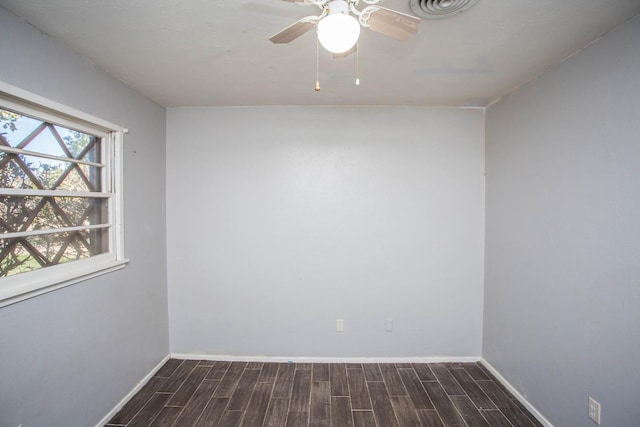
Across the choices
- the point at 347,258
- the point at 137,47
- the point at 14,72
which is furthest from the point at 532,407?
the point at 14,72

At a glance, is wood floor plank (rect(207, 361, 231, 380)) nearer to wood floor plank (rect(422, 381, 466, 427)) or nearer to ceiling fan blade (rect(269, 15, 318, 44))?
wood floor plank (rect(422, 381, 466, 427))

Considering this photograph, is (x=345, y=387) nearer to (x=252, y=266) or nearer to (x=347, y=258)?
(x=347, y=258)

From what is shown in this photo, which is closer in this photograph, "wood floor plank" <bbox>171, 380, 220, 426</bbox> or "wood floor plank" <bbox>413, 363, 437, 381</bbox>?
"wood floor plank" <bbox>171, 380, 220, 426</bbox>

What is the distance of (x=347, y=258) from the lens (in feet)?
7.88

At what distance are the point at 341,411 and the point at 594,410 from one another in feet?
4.84

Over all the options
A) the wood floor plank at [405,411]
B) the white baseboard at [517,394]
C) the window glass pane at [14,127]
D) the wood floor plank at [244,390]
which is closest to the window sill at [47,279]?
the window glass pane at [14,127]

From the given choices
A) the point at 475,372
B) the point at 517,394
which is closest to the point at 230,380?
the point at 475,372

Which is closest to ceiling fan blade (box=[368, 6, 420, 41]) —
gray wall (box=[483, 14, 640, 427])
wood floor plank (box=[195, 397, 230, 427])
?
gray wall (box=[483, 14, 640, 427])

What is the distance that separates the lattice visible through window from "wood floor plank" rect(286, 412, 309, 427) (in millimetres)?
1769

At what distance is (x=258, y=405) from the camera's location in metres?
1.87

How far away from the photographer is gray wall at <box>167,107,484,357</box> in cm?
237

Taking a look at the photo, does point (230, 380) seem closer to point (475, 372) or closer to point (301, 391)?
point (301, 391)

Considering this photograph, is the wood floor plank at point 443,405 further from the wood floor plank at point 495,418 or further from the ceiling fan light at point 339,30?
the ceiling fan light at point 339,30

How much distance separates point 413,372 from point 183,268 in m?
2.33
